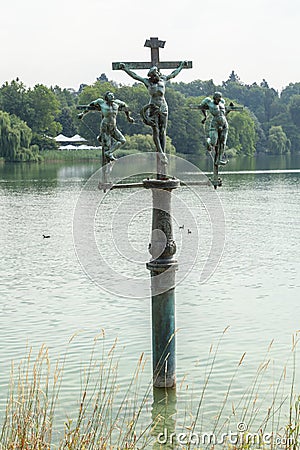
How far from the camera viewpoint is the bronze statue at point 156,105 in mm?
7785

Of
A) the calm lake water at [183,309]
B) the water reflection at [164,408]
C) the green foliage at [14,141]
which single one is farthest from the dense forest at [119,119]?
the water reflection at [164,408]

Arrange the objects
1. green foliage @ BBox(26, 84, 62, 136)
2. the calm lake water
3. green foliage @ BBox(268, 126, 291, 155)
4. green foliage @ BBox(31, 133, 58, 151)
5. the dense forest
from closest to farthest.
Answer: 1. the calm lake water
2. the dense forest
3. green foliage @ BBox(31, 133, 58, 151)
4. green foliage @ BBox(26, 84, 62, 136)
5. green foliage @ BBox(268, 126, 291, 155)

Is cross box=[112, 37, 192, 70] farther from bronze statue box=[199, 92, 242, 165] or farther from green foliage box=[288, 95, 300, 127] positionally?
green foliage box=[288, 95, 300, 127]

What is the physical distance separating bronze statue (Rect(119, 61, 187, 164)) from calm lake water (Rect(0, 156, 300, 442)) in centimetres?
244

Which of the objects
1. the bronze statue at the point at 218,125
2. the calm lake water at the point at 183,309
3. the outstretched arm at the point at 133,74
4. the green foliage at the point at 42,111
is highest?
the green foliage at the point at 42,111

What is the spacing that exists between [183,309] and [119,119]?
56.1 meters

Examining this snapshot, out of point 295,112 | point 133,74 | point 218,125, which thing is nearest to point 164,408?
point 218,125

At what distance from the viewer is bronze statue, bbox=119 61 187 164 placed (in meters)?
7.79

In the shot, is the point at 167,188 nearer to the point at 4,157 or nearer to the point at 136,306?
the point at 136,306

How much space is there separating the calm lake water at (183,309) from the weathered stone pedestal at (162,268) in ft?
2.47

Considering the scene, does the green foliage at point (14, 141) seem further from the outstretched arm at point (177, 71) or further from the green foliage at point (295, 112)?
the outstretched arm at point (177, 71)

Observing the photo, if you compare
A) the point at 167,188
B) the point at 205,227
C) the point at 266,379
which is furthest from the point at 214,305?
the point at 205,227

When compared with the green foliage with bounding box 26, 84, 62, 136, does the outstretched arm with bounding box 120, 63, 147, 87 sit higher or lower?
lower

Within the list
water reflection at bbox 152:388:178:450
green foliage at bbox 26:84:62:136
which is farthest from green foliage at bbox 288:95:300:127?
water reflection at bbox 152:388:178:450
